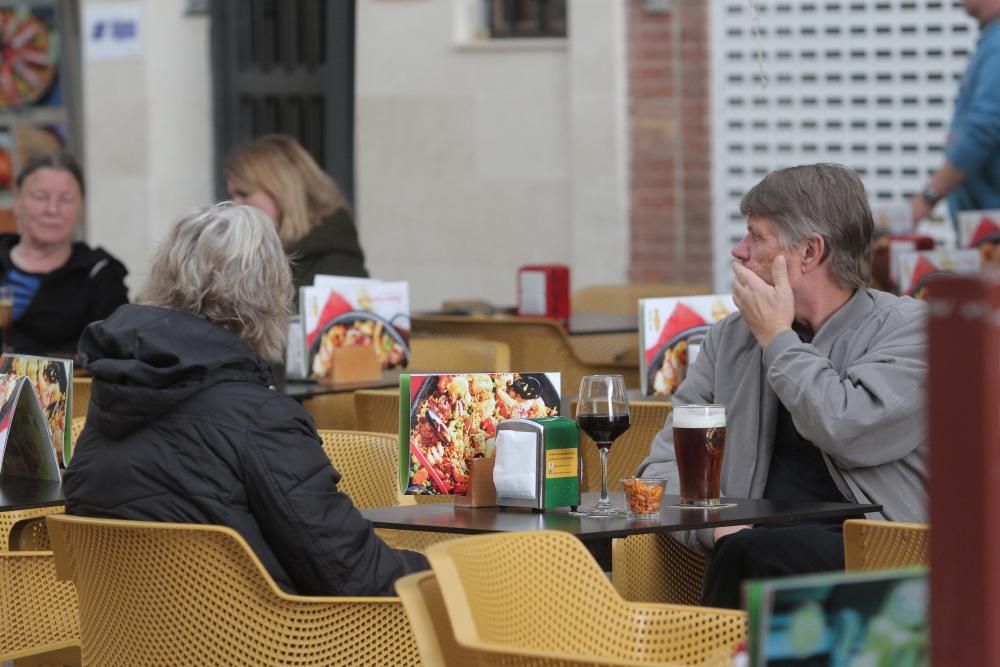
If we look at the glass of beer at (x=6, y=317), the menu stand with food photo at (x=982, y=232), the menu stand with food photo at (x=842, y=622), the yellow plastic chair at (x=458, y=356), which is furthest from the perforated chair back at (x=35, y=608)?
the menu stand with food photo at (x=982, y=232)

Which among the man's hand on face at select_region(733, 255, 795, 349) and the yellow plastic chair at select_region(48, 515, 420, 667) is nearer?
the yellow plastic chair at select_region(48, 515, 420, 667)

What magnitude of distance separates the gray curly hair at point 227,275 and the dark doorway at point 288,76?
5896mm

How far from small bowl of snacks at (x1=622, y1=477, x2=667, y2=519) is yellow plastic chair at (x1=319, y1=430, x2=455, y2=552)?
29.9 inches

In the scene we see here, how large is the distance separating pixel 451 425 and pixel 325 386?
6.79ft

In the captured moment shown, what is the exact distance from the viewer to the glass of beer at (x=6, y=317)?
548 centimetres

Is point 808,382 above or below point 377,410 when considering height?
above

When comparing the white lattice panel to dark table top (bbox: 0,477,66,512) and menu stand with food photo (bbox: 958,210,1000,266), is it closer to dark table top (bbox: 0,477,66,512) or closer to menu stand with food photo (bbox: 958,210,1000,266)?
menu stand with food photo (bbox: 958,210,1000,266)

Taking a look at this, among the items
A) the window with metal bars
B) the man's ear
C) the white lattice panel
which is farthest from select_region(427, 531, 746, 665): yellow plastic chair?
the window with metal bars

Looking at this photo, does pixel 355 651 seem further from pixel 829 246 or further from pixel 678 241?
pixel 678 241

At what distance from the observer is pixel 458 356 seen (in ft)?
17.8

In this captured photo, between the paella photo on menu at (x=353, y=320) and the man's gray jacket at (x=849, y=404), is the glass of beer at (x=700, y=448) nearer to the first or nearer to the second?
the man's gray jacket at (x=849, y=404)

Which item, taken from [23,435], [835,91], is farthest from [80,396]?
[835,91]

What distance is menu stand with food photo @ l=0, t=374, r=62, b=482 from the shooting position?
3.54m

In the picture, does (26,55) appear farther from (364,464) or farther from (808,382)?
(808,382)
